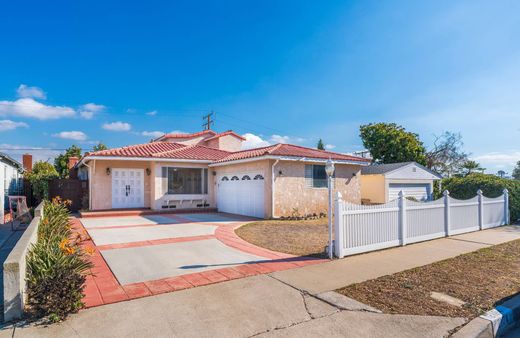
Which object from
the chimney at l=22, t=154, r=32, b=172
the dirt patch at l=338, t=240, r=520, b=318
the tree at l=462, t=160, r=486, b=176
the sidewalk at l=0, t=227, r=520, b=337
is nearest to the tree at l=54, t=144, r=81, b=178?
the chimney at l=22, t=154, r=32, b=172

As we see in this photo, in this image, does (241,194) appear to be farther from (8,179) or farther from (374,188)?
(8,179)

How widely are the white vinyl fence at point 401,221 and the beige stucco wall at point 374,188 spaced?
9334mm

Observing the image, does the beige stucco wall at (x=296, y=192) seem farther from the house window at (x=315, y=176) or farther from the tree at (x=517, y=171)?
the tree at (x=517, y=171)

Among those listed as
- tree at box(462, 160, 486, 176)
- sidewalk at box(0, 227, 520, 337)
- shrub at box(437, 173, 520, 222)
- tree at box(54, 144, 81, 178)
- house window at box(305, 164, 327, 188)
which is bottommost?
sidewalk at box(0, 227, 520, 337)

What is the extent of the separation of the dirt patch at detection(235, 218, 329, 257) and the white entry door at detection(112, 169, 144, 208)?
27.4 feet

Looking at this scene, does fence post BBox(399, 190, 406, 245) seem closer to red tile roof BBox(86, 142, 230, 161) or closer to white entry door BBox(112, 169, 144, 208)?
red tile roof BBox(86, 142, 230, 161)

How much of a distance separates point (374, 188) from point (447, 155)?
19.8 metres

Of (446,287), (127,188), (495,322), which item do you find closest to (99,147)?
(127,188)

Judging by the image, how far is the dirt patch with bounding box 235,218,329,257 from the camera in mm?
7711

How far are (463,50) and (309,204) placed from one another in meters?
9.08

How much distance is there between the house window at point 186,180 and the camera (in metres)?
16.8

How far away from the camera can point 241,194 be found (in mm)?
15617

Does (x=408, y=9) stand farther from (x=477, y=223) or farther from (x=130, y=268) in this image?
(x=130, y=268)

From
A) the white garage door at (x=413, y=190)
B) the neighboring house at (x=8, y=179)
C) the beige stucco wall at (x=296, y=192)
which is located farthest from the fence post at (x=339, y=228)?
the white garage door at (x=413, y=190)
